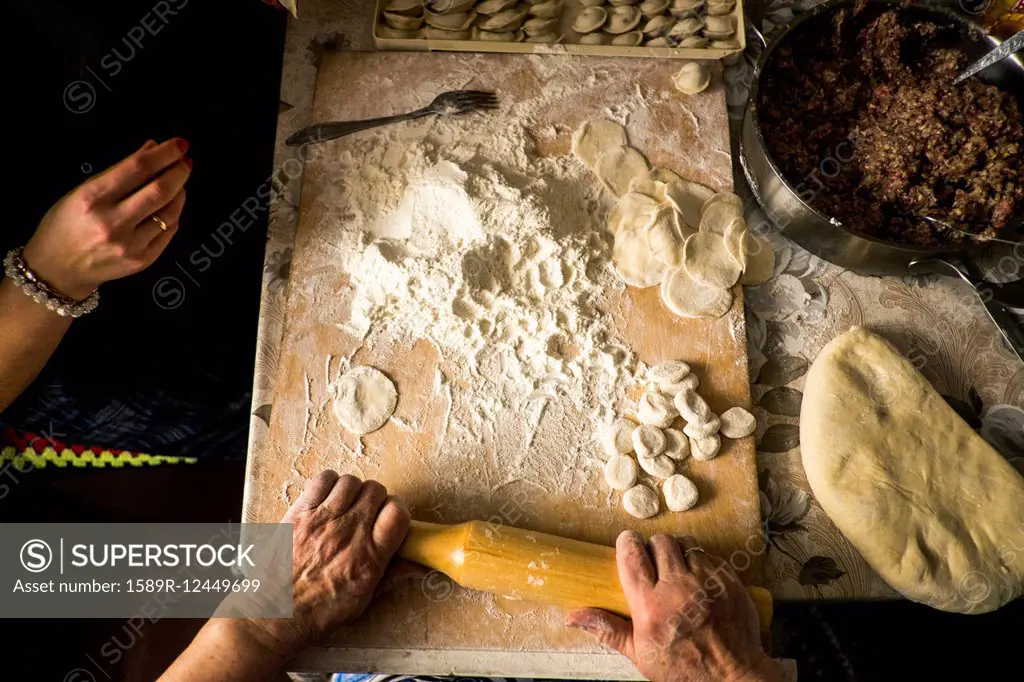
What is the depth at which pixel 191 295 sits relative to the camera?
1346 mm

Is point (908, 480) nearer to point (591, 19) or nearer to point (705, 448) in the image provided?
point (705, 448)

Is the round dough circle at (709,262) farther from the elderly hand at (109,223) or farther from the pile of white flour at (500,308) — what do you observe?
the elderly hand at (109,223)

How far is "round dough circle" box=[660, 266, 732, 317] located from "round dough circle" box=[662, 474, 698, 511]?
33 centimetres

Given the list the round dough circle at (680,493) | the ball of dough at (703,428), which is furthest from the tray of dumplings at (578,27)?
the round dough circle at (680,493)

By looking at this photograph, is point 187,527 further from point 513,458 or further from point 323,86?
point 323,86

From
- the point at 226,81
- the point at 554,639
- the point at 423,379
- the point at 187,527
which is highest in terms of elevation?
the point at 226,81

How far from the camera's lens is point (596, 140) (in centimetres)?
138

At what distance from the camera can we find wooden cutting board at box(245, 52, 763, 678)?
3.49 feet

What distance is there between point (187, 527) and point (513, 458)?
1076mm

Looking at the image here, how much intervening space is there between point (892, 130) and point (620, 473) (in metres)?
0.91

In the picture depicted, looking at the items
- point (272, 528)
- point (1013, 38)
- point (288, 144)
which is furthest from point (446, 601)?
point (1013, 38)

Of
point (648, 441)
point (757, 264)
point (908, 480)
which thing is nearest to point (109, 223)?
point (648, 441)

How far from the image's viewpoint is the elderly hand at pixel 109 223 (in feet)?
3.47

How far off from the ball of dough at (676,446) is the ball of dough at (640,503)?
86 mm
